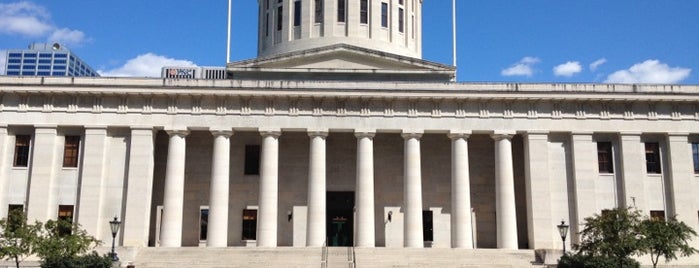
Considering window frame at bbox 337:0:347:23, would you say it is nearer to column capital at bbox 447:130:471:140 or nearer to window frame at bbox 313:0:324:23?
window frame at bbox 313:0:324:23

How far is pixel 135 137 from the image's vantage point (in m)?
41.6

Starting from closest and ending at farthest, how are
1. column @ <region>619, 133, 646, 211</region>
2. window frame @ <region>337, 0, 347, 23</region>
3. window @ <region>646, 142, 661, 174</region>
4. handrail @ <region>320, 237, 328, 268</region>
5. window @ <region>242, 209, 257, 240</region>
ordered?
handrail @ <region>320, 237, 328, 268</region>
column @ <region>619, 133, 646, 211</region>
window @ <region>646, 142, 661, 174</region>
window @ <region>242, 209, 257, 240</region>
window frame @ <region>337, 0, 347, 23</region>

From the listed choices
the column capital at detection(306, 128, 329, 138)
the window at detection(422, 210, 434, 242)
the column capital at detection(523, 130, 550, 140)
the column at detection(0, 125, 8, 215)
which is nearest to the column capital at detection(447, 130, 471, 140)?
the column capital at detection(523, 130, 550, 140)

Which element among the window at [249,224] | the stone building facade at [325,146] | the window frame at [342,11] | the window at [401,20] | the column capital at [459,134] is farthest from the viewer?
the window at [401,20]

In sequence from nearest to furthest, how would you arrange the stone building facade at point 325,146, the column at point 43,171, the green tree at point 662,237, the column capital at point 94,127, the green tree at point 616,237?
the green tree at point 616,237 → the green tree at point 662,237 → the column at point 43,171 → the stone building facade at point 325,146 → the column capital at point 94,127

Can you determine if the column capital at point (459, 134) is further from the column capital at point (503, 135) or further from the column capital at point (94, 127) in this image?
the column capital at point (94, 127)

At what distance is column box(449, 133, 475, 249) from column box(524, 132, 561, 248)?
3658mm

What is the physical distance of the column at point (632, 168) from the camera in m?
41.7

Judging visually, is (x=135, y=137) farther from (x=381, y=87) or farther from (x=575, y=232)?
(x=575, y=232)

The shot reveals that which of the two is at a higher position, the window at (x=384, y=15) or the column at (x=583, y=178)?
the window at (x=384, y=15)

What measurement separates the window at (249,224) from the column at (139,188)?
5.98m

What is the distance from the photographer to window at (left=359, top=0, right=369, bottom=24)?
51062mm

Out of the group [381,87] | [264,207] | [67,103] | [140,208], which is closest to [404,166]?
[381,87]

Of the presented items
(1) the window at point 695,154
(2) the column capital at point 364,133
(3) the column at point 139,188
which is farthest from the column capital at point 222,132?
(1) the window at point 695,154
